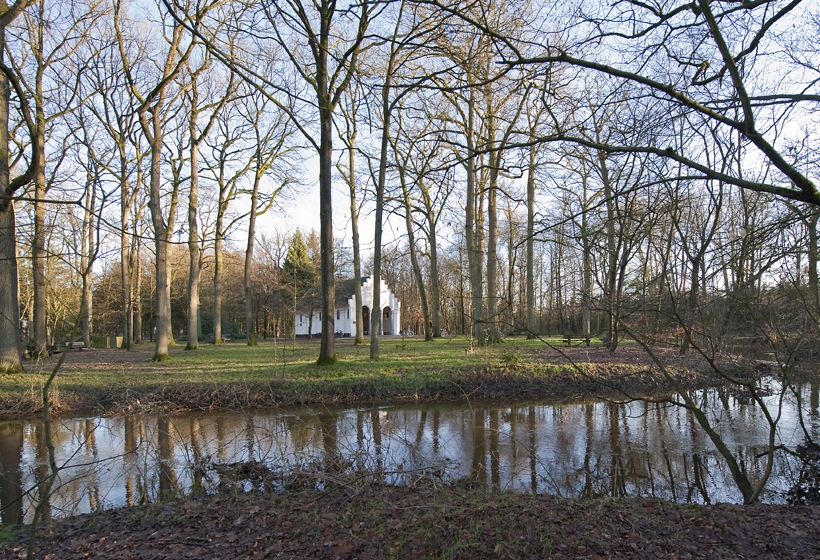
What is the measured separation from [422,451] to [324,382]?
4853mm

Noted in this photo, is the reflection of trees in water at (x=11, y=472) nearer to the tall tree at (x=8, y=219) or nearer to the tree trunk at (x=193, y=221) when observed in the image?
the tall tree at (x=8, y=219)

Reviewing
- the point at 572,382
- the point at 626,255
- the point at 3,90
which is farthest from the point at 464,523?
the point at 3,90

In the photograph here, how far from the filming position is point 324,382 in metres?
12.2

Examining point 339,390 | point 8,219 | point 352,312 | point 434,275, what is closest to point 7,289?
point 8,219

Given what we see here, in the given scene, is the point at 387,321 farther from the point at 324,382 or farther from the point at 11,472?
the point at 11,472

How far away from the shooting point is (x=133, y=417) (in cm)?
1050

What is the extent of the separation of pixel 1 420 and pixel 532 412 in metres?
10.9

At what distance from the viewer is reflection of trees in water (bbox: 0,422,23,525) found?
5.64 m

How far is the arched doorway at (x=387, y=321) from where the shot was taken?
4403cm

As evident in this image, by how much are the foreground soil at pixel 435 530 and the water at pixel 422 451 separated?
0.80 metres

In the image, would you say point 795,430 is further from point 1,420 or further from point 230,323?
point 230,323

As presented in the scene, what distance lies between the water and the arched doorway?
3220cm

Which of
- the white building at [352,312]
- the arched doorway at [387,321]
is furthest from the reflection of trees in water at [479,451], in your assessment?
the arched doorway at [387,321]

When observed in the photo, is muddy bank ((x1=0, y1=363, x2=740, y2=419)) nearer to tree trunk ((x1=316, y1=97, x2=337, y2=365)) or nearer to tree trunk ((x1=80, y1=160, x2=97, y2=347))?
tree trunk ((x1=316, y1=97, x2=337, y2=365))
